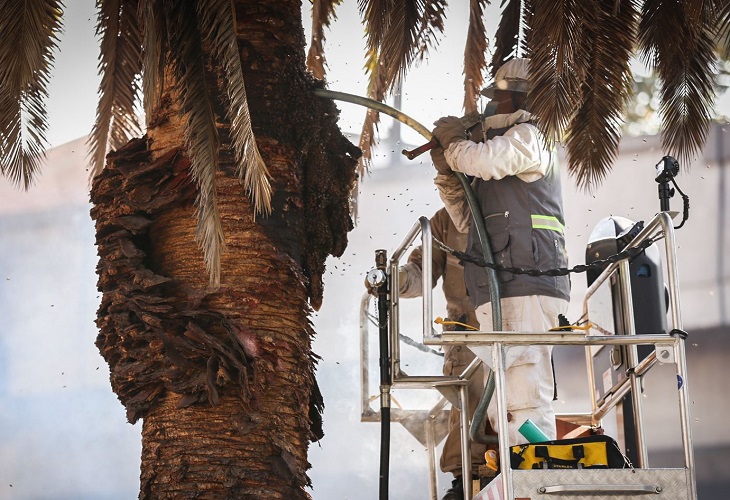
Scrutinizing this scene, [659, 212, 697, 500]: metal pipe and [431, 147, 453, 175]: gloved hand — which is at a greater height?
[431, 147, 453, 175]: gloved hand

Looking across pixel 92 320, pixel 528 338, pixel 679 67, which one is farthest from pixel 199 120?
pixel 92 320

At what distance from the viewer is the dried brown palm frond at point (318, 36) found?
352 inches

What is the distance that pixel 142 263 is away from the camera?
564 cm

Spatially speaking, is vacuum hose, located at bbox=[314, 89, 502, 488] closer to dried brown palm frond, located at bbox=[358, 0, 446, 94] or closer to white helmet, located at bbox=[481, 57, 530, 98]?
white helmet, located at bbox=[481, 57, 530, 98]

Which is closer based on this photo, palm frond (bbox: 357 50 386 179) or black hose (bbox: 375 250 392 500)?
black hose (bbox: 375 250 392 500)

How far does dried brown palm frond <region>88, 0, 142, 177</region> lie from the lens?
7301mm

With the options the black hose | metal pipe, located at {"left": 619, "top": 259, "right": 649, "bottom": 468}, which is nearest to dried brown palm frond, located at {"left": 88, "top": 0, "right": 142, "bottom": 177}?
the black hose

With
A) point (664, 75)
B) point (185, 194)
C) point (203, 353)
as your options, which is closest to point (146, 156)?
point (185, 194)

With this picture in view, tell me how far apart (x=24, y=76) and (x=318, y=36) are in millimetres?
3503

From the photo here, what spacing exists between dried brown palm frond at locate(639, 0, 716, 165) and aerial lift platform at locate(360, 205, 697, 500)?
109 centimetres

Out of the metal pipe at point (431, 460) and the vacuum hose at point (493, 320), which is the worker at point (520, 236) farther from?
the metal pipe at point (431, 460)

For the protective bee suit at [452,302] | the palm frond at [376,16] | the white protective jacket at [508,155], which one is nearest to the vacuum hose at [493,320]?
the white protective jacket at [508,155]

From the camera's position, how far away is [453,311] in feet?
23.7

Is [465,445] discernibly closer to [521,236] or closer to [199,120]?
[521,236]
